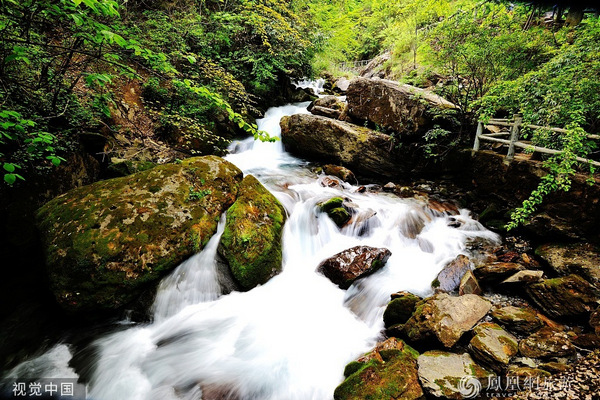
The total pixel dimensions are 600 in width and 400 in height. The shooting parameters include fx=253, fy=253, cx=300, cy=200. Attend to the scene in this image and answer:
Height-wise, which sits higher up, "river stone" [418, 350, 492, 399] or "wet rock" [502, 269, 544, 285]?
"wet rock" [502, 269, 544, 285]

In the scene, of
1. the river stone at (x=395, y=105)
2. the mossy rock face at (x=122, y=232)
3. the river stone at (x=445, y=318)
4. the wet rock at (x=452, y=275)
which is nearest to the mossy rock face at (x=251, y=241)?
the mossy rock face at (x=122, y=232)

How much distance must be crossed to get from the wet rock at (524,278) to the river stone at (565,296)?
0.49 ft

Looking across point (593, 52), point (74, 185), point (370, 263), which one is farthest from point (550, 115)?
point (74, 185)

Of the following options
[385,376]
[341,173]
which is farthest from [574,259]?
[341,173]

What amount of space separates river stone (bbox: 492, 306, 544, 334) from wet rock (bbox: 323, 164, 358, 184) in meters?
5.78

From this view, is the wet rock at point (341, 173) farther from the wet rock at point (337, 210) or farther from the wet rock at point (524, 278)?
the wet rock at point (524, 278)

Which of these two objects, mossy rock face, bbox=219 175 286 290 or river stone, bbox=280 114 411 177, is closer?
mossy rock face, bbox=219 175 286 290

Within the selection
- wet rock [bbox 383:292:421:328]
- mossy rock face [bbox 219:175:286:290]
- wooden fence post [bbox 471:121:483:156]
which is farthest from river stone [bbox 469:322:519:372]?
wooden fence post [bbox 471:121:483:156]

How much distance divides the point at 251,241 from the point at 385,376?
305 centimetres

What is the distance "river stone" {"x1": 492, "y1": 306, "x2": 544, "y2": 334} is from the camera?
3.67 meters

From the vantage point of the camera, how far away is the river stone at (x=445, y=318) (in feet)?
11.6

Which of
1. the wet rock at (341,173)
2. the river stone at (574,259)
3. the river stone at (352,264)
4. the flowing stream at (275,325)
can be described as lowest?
the flowing stream at (275,325)

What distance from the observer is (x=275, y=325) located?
182 inches

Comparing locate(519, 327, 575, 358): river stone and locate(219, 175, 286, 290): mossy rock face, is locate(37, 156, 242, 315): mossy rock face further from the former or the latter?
locate(519, 327, 575, 358): river stone
